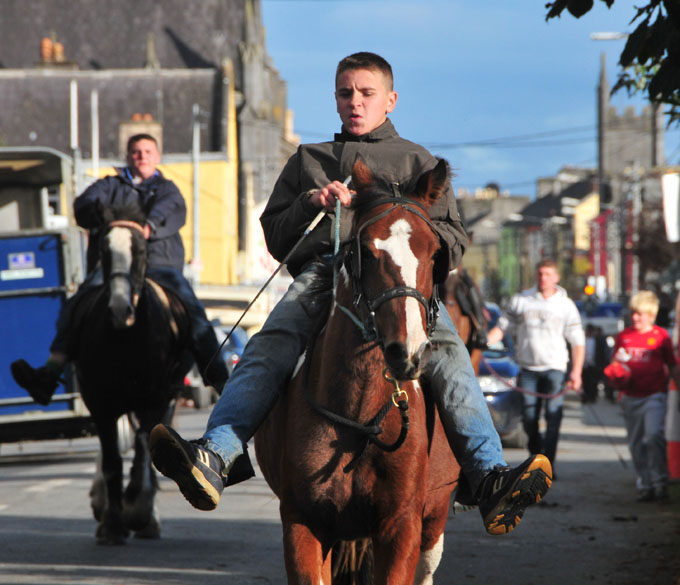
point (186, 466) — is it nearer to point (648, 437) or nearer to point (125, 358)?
point (125, 358)

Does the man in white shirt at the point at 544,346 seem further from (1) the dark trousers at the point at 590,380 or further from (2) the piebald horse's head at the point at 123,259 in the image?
(1) the dark trousers at the point at 590,380

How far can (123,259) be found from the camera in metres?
9.64

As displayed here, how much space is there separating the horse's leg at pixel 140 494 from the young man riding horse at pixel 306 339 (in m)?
3.98

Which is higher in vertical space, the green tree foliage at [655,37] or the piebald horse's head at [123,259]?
the green tree foliage at [655,37]

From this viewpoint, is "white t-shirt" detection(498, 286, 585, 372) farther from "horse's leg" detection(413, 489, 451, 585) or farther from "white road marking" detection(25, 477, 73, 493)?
"horse's leg" detection(413, 489, 451, 585)

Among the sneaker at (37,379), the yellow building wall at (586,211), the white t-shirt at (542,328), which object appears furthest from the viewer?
the yellow building wall at (586,211)

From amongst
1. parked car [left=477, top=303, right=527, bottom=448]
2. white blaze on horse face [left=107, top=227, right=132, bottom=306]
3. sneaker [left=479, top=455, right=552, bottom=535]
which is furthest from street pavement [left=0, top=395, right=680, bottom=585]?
sneaker [left=479, top=455, right=552, bottom=535]

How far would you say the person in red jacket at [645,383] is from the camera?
1334 centimetres

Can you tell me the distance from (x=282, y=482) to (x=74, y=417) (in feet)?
33.2

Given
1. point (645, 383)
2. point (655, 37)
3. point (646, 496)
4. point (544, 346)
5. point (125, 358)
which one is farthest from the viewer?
point (544, 346)

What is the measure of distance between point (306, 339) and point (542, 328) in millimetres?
8593

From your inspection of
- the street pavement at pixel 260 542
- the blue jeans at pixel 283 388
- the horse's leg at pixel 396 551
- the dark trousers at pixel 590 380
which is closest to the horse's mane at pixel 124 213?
the street pavement at pixel 260 542

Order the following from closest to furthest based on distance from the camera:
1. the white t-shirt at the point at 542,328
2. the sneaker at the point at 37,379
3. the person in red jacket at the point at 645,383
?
the sneaker at the point at 37,379
the person in red jacket at the point at 645,383
the white t-shirt at the point at 542,328

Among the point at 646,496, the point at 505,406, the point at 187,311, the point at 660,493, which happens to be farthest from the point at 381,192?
the point at 505,406
